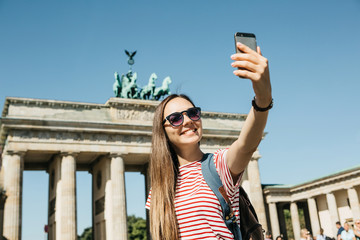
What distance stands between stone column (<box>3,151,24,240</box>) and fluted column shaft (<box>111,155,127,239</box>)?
7.62 meters

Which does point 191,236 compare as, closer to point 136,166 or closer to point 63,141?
point 63,141

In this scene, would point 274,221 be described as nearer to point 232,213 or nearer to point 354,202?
point 354,202

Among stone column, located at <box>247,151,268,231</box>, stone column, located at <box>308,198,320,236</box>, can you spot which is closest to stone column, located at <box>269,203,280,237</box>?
stone column, located at <box>247,151,268,231</box>

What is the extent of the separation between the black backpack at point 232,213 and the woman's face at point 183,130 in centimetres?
22

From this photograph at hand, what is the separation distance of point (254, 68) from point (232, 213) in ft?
3.46

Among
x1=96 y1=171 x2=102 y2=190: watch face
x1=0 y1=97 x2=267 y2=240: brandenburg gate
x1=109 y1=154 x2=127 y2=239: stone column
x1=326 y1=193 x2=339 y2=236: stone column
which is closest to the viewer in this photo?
x1=0 y1=97 x2=267 y2=240: brandenburg gate

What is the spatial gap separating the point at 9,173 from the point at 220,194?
32.1m

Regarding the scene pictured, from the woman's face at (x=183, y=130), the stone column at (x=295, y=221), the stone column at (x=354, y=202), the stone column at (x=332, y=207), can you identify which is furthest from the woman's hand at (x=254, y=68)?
the stone column at (x=295, y=221)

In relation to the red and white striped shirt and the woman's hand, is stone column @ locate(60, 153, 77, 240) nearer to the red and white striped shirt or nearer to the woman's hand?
the red and white striped shirt

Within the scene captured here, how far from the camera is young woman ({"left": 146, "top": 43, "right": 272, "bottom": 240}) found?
2.24 m

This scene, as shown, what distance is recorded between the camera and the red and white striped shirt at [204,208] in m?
2.59

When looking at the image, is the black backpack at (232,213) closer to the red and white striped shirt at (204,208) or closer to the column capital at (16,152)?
the red and white striped shirt at (204,208)

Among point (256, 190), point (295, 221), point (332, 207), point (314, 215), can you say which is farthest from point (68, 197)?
point (314, 215)

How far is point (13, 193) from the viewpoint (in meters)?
30.8
